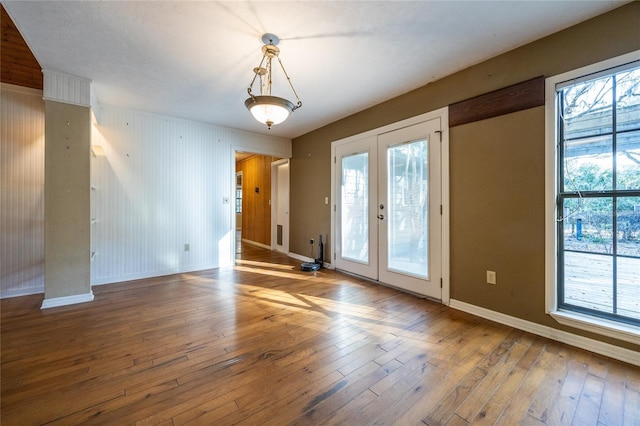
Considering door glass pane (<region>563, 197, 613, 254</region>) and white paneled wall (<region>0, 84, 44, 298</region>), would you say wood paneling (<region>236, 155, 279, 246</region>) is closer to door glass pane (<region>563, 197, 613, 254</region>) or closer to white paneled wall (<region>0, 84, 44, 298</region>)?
white paneled wall (<region>0, 84, 44, 298</region>)

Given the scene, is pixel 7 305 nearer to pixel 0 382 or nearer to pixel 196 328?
pixel 0 382

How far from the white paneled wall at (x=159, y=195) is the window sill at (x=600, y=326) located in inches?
182

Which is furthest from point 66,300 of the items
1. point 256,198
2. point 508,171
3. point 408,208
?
point 508,171

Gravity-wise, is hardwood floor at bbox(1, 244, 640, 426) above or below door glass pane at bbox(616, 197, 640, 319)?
below

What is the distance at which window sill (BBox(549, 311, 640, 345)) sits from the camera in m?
1.88

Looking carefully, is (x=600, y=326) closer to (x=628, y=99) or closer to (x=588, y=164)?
(x=588, y=164)

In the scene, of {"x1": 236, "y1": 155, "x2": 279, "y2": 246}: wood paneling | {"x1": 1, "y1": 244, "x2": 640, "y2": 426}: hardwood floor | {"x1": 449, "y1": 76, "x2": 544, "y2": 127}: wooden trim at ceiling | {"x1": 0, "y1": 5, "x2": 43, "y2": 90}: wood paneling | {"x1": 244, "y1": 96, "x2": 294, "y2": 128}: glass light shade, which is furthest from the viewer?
{"x1": 236, "y1": 155, "x2": 279, "y2": 246}: wood paneling

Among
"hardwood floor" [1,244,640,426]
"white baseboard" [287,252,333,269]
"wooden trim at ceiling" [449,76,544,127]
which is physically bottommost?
"hardwood floor" [1,244,640,426]

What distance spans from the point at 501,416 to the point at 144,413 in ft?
6.40

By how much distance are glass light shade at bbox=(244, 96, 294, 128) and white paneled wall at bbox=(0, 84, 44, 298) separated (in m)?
3.26

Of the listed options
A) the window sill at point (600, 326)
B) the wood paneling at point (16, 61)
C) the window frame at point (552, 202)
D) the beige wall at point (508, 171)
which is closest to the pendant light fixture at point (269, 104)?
the beige wall at point (508, 171)

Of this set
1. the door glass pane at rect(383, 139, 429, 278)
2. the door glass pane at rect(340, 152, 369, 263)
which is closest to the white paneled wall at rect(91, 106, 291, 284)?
the door glass pane at rect(340, 152, 369, 263)

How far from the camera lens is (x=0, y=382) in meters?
1.67

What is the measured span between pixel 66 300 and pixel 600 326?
5.15 metres
